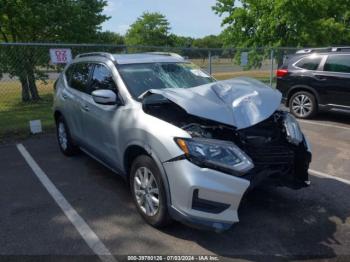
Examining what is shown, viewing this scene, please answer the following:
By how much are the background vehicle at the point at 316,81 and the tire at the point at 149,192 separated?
6.43 m

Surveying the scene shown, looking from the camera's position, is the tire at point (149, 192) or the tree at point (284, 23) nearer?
the tire at point (149, 192)

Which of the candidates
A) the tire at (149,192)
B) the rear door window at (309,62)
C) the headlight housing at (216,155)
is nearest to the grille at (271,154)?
the headlight housing at (216,155)

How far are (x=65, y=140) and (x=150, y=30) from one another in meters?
45.6

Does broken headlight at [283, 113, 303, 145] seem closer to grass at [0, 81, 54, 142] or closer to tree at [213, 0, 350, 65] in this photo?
grass at [0, 81, 54, 142]

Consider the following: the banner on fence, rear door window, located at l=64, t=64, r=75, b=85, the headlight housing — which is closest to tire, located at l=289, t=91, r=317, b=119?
the banner on fence

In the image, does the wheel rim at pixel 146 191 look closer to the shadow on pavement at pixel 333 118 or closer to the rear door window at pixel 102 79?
the rear door window at pixel 102 79

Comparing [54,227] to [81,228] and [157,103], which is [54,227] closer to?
[81,228]

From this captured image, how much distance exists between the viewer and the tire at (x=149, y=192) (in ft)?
11.0

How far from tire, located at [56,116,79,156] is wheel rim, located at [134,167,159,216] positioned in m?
2.41

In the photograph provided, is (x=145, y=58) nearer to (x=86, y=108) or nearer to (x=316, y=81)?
(x=86, y=108)

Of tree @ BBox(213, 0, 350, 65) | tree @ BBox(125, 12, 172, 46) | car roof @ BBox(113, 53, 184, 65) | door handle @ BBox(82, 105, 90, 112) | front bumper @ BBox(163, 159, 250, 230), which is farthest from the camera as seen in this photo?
tree @ BBox(125, 12, 172, 46)

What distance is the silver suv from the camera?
121 inches

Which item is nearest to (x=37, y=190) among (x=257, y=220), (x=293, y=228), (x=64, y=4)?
(x=257, y=220)

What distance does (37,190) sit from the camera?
15.4 ft
